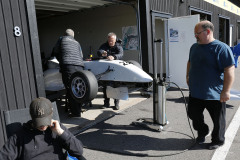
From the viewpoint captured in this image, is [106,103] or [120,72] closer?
[120,72]

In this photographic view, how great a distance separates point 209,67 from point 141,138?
1793mm

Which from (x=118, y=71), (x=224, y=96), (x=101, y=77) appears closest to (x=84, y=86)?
(x=101, y=77)

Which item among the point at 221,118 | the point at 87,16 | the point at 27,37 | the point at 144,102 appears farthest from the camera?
the point at 87,16

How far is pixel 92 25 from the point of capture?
38.6 ft

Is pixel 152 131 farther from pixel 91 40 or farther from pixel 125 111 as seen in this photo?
pixel 91 40

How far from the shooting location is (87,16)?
1177 cm

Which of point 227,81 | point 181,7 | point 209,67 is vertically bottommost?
point 227,81

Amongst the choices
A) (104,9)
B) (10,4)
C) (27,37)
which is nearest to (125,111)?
(27,37)

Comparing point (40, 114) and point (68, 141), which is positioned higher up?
point (40, 114)

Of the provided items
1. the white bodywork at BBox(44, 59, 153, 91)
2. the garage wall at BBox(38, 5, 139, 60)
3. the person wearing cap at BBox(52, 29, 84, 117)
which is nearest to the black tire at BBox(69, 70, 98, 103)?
the person wearing cap at BBox(52, 29, 84, 117)

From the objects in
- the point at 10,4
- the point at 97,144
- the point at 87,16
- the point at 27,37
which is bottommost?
the point at 97,144

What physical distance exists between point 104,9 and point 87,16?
1349 mm

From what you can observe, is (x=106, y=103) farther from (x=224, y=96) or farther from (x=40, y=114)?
(x=40, y=114)

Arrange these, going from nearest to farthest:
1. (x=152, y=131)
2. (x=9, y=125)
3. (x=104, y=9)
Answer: (x=9, y=125) < (x=152, y=131) < (x=104, y=9)
